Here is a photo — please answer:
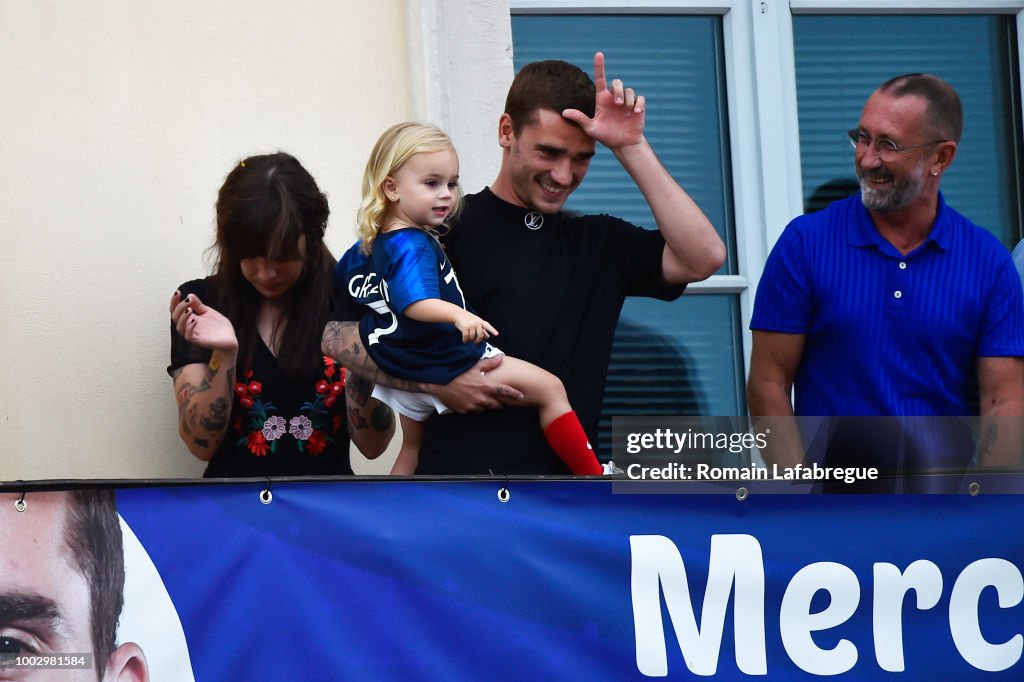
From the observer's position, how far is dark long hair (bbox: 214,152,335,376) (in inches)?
189

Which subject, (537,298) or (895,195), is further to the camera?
(895,195)

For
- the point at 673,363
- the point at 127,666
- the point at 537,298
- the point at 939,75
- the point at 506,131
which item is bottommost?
the point at 127,666

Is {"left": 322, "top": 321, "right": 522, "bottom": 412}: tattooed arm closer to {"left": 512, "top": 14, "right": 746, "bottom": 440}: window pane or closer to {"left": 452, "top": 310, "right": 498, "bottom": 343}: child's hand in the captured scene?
{"left": 452, "top": 310, "right": 498, "bottom": 343}: child's hand

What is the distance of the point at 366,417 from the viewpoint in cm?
480

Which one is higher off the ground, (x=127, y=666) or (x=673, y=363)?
(x=673, y=363)

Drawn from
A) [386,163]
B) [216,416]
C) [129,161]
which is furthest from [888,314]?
[129,161]

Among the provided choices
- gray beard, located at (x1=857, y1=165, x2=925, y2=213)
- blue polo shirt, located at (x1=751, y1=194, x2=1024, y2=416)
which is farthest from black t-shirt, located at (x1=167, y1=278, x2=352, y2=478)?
gray beard, located at (x1=857, y1=165, x2=925, y2=213)

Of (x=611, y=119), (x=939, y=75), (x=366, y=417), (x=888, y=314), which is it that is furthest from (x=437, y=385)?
(x=939, y=75)

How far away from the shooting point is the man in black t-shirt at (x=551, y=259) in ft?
→ 14.9

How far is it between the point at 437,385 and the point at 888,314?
1.16 meters

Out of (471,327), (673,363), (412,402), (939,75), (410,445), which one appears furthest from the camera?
(939,75)

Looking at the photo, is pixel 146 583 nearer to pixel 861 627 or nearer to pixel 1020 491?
pixel 861 627

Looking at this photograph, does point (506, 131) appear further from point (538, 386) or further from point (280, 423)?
point (280, 423)

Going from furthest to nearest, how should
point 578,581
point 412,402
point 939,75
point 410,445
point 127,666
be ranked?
Result: 1. point 939,75
2. point 410,445
3. point 412,402
4. point 578,581
5. point 127,666
